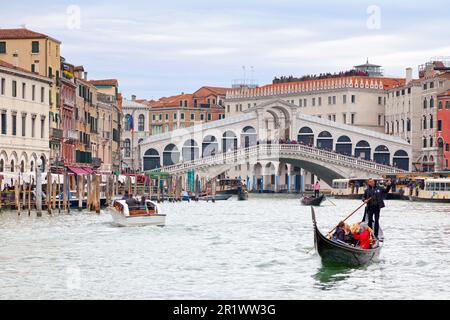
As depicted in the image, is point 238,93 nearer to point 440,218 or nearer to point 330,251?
point 440,218

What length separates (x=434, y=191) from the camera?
5516cm

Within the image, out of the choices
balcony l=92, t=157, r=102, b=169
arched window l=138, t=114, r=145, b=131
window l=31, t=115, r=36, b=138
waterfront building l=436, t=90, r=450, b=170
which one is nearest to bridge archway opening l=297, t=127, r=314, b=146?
waterfront building l=436, t=90, r=450, b=170

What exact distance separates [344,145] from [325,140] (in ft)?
3.48

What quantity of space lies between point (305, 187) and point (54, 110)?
34867 millimetres

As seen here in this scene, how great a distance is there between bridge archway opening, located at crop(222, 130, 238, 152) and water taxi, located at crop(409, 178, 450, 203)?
59.3ft

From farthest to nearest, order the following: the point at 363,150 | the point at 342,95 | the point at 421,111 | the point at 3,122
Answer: the point at 342,95 → the point at 421,111 → the point at 363,150 → the point at 3,122

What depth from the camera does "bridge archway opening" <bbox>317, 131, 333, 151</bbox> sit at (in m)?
74.2

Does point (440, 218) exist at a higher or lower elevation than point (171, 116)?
lower

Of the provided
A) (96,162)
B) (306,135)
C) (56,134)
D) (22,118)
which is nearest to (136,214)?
(22,118)

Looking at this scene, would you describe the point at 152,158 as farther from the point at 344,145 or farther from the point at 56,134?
the point at 56,134

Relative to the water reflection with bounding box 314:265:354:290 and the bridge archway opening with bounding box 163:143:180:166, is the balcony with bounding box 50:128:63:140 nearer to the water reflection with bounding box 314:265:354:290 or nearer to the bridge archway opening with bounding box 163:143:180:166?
the bridge archway opening with bounding box 163:143:180:166

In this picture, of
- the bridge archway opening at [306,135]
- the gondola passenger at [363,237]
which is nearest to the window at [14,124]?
the gondola passenger at [363,237]
